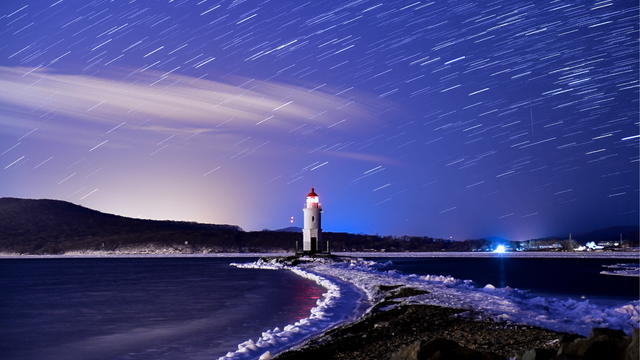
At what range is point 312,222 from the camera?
243 feet

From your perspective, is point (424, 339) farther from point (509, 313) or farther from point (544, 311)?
point (544, 311)

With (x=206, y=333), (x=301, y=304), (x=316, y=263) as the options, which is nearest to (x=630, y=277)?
(x=316, y=263)

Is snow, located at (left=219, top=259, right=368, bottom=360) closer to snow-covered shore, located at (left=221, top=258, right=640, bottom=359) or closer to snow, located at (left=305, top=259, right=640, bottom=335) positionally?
snow-covered shore, located at (left=221, top=258, right=640, bottom=359)

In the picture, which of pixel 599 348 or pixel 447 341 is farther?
pixel 447 341

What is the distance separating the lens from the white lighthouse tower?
73.2 metres

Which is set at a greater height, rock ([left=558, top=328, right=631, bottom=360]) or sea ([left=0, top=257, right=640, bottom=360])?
rock ([left=558, top=328, right=631, bottom=360])

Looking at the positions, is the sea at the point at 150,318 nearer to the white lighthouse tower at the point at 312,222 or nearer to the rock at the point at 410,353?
the rock at the point at 410,353

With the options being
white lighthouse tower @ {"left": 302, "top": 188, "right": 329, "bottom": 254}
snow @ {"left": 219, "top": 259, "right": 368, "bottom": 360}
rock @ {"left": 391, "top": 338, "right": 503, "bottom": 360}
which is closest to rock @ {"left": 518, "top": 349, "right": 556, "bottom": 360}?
rock @ {"left": 391, "top": 338, "right": 503, "bottom": 360}

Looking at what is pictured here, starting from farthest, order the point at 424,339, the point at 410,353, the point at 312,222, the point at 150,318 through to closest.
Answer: the point at 312,222 → the point at 150,318 → the point at 424,339 → the point at 410,353

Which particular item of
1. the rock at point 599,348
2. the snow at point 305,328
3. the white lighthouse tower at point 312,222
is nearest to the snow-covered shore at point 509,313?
the snow at point 305,328

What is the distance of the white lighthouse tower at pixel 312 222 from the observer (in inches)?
2881

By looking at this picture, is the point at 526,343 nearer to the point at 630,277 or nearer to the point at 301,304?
the point at 301,304

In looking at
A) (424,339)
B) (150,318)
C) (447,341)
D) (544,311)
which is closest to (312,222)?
(150,318)

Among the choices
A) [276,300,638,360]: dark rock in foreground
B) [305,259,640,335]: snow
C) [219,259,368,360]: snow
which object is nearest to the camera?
[276,300,638,360]: dark rock in foreground
